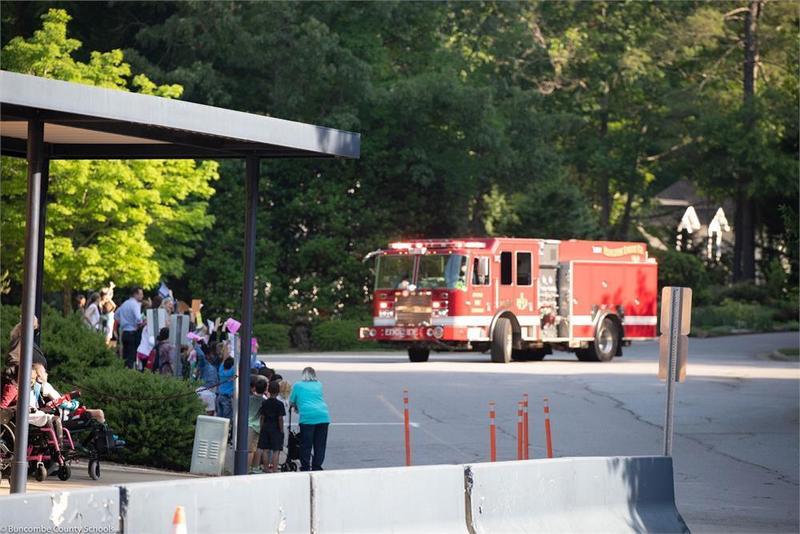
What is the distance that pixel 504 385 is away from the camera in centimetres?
3030

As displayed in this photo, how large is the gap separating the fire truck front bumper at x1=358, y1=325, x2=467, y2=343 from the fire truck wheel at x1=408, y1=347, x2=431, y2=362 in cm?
101

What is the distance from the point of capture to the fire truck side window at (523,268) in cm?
3759

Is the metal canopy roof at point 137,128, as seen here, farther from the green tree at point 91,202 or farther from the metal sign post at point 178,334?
the green tree at point 91,202

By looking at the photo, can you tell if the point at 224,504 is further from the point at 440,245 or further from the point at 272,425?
the point at 440,245

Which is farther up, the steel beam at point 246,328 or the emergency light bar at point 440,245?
the emergency light bar at point 440,245

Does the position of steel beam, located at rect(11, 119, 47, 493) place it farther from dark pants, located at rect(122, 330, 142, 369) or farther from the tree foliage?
the tree foliage

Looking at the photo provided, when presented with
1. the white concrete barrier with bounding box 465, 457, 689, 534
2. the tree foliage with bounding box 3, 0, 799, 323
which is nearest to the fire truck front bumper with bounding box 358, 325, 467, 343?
the tree foliage with bounding box 3, 0, 799, 323

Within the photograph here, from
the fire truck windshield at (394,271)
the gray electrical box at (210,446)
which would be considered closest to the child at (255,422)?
the gray electrical box at (210,446)

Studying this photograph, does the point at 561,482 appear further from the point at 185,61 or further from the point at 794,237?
the point at 185,61

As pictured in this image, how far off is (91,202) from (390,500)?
29.4 m

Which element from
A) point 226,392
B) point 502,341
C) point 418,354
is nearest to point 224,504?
point 226,392

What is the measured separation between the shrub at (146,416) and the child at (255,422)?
69 cm

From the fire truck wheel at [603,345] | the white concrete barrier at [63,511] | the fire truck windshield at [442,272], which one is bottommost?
the white concrete barrier at [63,511]

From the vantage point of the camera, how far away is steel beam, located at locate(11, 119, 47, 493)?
40.2 ft
